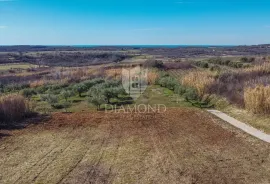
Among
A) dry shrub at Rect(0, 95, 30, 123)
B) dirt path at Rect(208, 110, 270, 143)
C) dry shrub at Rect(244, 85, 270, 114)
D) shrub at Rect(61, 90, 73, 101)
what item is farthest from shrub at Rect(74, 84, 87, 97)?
dry shrub at Rect(244, 85, 270, 114)

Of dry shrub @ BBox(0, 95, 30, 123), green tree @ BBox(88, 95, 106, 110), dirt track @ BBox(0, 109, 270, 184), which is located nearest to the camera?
dirt track @ BBox(0, 109, 270, 184)

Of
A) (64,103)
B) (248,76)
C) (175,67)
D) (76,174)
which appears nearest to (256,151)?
(76,174)

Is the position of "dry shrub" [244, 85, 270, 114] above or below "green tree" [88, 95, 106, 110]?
above

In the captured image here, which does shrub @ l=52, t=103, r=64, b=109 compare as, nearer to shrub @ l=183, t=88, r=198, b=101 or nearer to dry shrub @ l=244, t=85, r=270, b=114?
shrub @ l=183, t=88, r=198, b=101

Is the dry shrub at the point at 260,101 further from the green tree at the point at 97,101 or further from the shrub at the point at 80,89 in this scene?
the shrub at the point at 80,89

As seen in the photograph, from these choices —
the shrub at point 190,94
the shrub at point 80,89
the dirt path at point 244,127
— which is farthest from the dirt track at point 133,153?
the shrub at point 80,89

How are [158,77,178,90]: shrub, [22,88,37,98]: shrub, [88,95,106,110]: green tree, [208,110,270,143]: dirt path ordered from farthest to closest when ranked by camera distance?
[158,77,178,90]: shrub, [22,88,37,98]: shrub, [88,95,106,110]: green tree, [208,110,270,143]: dirt path
